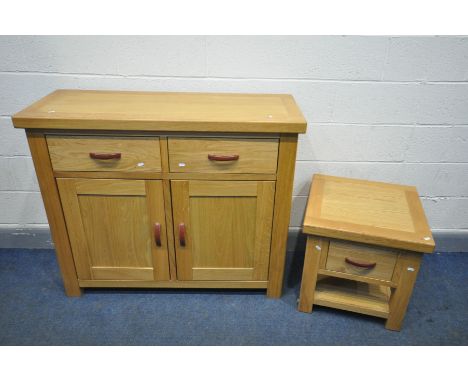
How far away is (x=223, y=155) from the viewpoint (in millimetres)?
1376

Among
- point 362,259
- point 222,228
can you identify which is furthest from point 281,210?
point 362,259

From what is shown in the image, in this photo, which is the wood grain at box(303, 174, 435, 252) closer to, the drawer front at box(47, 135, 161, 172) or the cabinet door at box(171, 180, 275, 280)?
the cabinet door at box(171, 180, 275, 280)

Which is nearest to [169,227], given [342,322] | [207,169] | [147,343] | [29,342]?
[207,169]

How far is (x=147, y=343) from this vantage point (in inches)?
59.2

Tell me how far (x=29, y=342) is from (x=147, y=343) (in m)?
0.47

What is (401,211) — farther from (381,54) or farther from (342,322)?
(381,54)

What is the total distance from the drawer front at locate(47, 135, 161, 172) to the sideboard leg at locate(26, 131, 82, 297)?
0.10ft

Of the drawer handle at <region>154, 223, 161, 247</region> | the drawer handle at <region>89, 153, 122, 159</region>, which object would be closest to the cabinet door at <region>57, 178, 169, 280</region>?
the drawer handle at <region>154, 223, 161, 247</region>

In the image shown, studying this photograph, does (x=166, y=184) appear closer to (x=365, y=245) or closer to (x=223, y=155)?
(x=223, y=155)

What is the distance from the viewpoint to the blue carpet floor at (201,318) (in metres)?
1.53

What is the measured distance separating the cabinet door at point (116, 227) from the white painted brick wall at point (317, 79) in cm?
50

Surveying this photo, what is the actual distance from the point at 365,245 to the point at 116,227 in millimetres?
992

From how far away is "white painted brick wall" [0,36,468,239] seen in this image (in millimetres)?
1577

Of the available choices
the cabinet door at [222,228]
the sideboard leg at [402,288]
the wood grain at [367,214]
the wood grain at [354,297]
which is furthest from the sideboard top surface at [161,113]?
the wood grain at [354,297]
